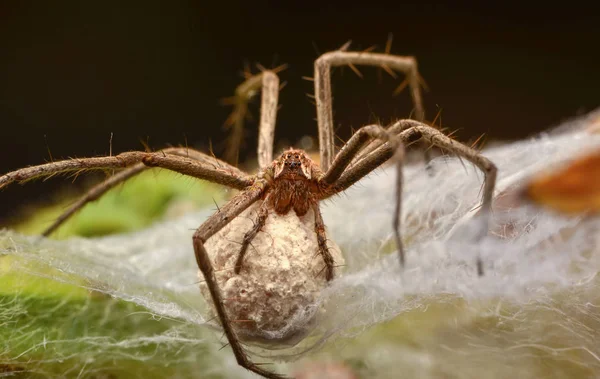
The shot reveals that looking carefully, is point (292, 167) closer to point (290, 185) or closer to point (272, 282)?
point (290, 185)

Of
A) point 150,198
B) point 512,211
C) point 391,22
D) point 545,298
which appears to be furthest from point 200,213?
point 391,22

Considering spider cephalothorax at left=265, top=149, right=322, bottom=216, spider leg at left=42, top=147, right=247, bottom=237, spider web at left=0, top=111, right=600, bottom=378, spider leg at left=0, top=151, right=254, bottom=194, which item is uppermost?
spider leg at left=42, top=147, right=247, bottom=237

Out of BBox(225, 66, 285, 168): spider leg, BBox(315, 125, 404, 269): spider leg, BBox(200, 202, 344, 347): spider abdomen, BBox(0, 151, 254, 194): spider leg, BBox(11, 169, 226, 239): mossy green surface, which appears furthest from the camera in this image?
BBox(11, 169, 226, 239): mossy green surface

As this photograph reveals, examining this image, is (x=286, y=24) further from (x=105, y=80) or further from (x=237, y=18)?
(x=105, y=80)

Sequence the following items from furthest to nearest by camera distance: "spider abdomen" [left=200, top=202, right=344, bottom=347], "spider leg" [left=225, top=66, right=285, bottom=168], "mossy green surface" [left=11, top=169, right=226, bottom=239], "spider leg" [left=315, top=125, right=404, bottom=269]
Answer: "mossy green surface" [left=11, top=169, right=226, bottom=239] → "spider leg" [left=225, top=66, right=285, bottom=168] → "spider abdomen" [left=200, top=202, right=344, bottom=347] → "spider leg" [left=315, top=125, right=404, bottom=269]

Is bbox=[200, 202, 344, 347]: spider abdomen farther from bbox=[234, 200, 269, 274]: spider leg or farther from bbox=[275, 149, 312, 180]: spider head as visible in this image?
bbox=[275, 149, 312, 180]: spider head

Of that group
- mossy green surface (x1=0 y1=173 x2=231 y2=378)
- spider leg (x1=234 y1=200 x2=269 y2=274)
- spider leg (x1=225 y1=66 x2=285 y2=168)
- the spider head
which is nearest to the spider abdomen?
spider leg (x1=234 y1=200 x2=269 y2=274)

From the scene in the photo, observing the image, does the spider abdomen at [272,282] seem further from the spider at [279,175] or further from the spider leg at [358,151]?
the spider leg at [358,151]
